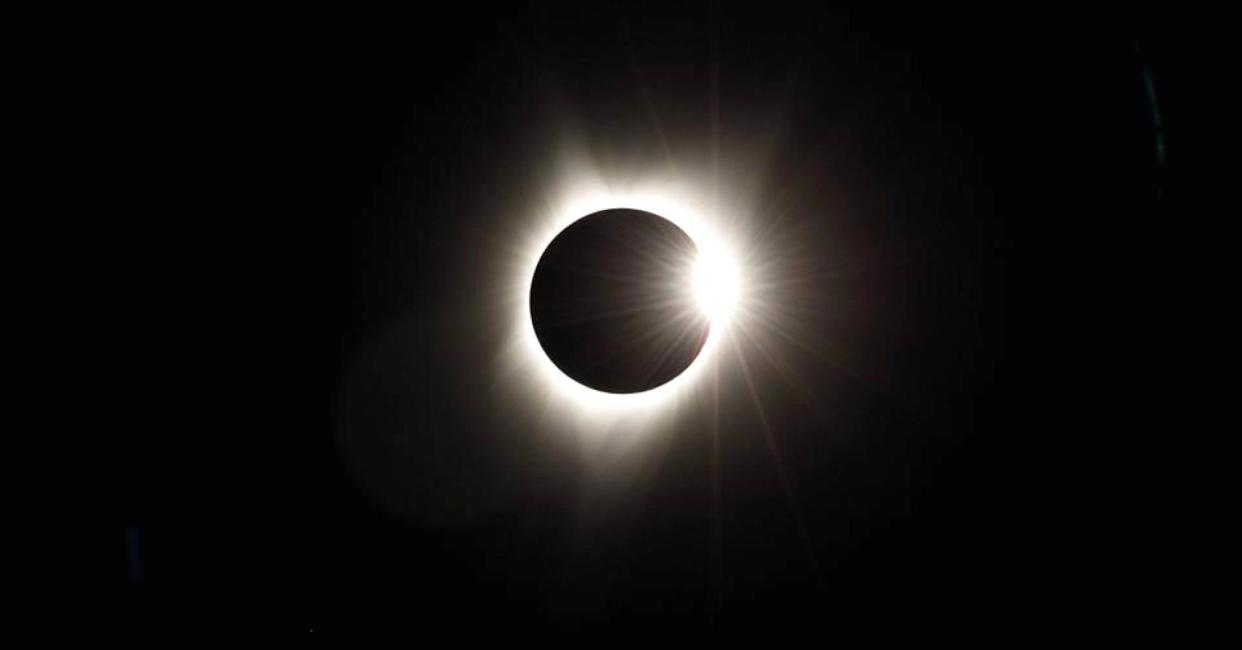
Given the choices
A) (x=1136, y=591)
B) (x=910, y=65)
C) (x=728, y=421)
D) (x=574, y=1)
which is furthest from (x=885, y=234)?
(x=1136, y=591)

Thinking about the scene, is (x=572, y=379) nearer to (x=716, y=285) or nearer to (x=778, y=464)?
(x=716, y=285)

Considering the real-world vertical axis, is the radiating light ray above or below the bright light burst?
below

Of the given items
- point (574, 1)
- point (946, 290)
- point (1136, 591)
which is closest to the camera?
point (574, 1)

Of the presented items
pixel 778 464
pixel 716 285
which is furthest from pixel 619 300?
pixel 778 464

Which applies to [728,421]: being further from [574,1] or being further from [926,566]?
[574,1]

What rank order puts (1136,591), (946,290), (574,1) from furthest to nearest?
(1136,591) < (946,290) < (574,1)

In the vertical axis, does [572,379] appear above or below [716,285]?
below

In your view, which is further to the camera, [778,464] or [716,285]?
[778,464]

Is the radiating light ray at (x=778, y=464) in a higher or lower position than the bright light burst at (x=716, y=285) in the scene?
lower
